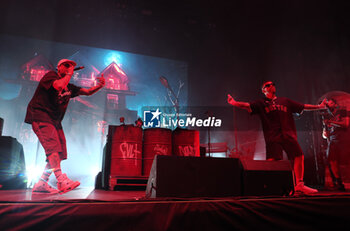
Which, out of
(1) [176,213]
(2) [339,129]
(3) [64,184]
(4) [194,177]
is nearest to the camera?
(1) [176,213]

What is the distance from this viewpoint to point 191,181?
2.24 m

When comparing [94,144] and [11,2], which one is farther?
[94,144]

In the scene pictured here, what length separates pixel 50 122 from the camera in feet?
9.64

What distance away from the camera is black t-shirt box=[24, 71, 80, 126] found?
9.48ft

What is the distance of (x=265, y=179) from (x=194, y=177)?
0.77 metres

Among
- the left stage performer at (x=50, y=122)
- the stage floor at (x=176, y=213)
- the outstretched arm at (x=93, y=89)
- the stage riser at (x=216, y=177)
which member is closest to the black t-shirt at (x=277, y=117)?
the stage riser at (x=216, y=177)

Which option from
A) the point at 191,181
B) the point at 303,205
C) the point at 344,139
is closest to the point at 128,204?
the point at 191,181

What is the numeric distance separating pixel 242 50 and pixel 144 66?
12.0 feet

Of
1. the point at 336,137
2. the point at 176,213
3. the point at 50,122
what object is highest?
the point at 50,122

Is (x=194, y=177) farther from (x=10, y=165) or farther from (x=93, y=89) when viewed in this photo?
(x=10, y=165)

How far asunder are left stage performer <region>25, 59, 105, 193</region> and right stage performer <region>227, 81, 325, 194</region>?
8.56 ft

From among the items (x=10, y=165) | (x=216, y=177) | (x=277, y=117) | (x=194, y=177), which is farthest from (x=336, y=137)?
(x=10, y=165)

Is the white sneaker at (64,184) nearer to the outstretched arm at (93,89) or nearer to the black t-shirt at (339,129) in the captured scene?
the outstretched arm at (93,89)

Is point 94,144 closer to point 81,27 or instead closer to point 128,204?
point 81,27
